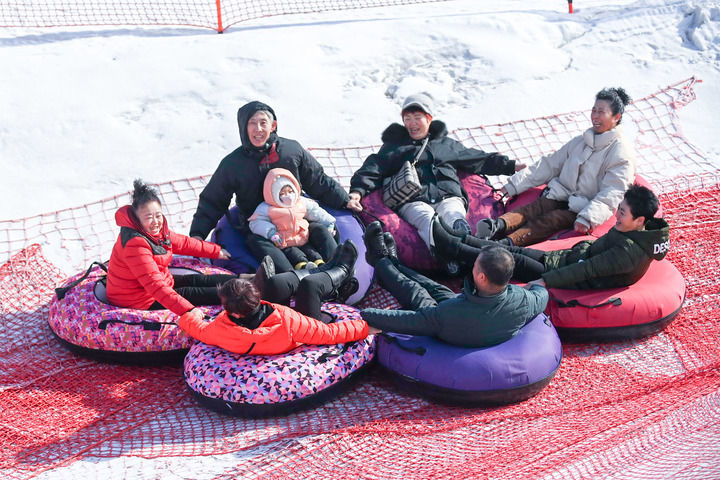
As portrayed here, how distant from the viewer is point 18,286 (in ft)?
19.0

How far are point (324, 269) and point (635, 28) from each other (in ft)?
20.8

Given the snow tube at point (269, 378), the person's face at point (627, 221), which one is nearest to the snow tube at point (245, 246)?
the snow tube at point (269, 378)

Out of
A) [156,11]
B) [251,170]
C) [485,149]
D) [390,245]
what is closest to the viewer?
[390,245]

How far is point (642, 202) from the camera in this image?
15.5 ft

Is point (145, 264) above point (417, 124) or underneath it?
underneath

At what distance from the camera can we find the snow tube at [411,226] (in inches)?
222

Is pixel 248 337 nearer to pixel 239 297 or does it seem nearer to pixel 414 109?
pixel 239 297

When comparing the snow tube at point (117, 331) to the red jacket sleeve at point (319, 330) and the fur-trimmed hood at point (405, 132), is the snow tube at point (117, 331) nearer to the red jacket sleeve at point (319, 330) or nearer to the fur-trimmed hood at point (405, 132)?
the red jacket sleeve at point (319, 330)

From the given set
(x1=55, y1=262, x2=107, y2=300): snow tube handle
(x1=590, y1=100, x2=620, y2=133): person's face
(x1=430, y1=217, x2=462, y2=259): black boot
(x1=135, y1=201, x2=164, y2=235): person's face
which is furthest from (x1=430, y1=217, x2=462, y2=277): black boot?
(x1=55, y1=262, x2=107, y2=300): snow tube handle

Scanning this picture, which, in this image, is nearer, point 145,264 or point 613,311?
point 145,264

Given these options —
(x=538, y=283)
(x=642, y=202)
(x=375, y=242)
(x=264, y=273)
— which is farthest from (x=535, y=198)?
(x=264, y=273)

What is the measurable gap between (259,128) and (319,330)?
5.14 feet

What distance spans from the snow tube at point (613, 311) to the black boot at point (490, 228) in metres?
0.73

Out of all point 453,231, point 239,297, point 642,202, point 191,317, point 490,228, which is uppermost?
point 239,297
